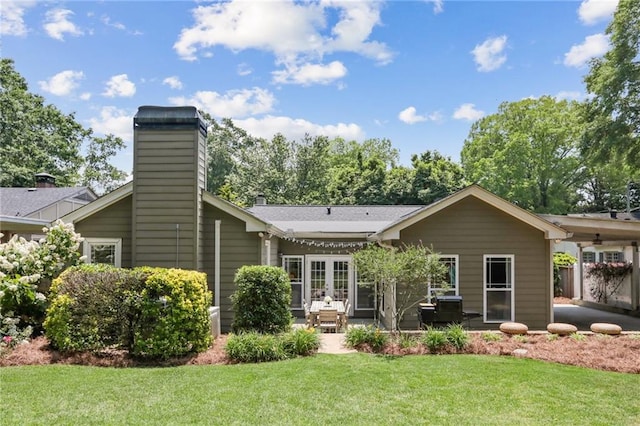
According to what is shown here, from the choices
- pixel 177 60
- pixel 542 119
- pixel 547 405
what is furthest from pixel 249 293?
pixel 542 119

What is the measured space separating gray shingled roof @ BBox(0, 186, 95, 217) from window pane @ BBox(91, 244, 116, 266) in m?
7.32

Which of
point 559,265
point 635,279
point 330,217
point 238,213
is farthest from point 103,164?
point 635,279

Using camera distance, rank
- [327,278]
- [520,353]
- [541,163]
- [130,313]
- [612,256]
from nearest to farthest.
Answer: [130,313]
[520,353]
[327,278]
[612,256]
[541,163]

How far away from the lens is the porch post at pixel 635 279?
1462 centimetres

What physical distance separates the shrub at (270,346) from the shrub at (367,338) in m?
0.76

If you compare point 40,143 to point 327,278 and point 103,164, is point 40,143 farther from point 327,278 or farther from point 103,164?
point 327,278

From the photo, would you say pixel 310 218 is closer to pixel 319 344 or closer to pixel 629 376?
pixel 319 344

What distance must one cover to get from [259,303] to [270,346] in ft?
5.73

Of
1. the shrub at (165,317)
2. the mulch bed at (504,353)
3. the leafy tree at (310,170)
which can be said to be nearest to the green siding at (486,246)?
the mulch bed at (504,353)

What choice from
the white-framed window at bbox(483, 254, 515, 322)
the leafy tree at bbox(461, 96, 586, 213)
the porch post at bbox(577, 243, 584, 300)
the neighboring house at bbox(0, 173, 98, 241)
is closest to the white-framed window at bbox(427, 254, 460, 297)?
the white-framed window at bbox(483, 254, 515, 322)

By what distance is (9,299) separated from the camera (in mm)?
8016

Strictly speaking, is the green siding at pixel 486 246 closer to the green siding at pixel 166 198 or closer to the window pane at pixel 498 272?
the window pane at pixel 498 272

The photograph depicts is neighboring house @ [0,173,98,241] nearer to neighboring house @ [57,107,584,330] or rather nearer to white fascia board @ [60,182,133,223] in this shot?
white fascia board @ [60,182,133,223]

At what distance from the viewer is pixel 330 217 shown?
16.3 metres
